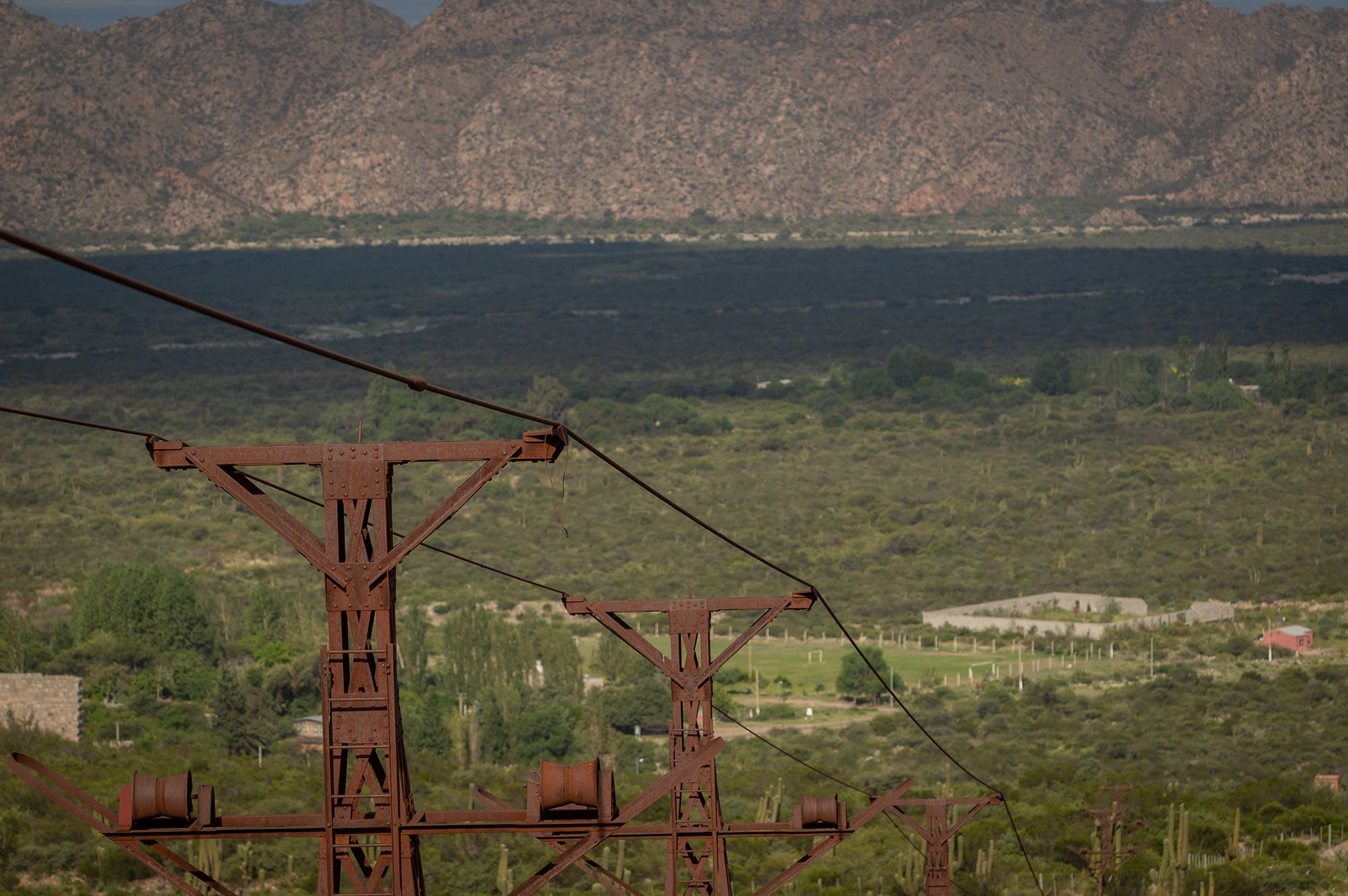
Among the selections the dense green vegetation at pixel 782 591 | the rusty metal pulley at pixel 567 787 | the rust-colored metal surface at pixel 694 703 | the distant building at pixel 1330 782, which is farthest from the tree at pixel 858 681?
the rusty metal pulley at pixel 567 787

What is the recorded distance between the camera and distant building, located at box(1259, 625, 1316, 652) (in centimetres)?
9188

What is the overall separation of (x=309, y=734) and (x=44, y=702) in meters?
8.25

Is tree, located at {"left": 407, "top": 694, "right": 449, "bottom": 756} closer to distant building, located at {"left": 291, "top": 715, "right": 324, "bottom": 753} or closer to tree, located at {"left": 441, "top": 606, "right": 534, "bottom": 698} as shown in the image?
distant building, located at {"left": 291, "top": 715, "right": 324, "bottom": 753}

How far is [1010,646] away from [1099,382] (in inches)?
4364

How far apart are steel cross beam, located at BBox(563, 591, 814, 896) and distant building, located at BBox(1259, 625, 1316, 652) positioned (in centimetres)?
7104

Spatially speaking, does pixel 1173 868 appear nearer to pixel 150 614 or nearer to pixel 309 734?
pixel 309 734

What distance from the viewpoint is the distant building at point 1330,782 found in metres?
60.7

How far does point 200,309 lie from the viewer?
45.7 feet

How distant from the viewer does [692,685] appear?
78.0 feet

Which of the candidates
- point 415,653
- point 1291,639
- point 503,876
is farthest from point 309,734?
point 1291,639

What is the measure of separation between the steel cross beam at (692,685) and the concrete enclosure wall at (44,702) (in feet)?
141

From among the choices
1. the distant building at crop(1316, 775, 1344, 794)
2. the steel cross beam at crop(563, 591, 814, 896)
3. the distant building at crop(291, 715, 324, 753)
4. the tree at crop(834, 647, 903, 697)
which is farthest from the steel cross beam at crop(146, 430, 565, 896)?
the tree at crop(834, 647, 903, 697)

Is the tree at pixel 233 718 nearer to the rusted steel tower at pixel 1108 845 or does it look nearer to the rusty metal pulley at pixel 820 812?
the rusted steel tower at pixel 1108 845

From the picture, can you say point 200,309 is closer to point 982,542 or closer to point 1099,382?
point 982,542
